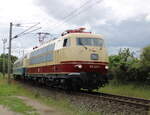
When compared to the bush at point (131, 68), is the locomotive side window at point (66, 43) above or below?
above

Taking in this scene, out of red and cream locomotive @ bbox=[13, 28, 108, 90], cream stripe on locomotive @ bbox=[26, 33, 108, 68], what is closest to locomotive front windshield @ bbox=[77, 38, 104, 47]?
red and cream locomotive @ bbox=[13, 28, 108, 90]

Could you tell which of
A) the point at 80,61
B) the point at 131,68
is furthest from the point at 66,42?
the point at 131,68

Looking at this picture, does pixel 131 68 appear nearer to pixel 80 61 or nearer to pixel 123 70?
pixel 123 70

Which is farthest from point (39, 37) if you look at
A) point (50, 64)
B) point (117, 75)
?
point (50, 64)

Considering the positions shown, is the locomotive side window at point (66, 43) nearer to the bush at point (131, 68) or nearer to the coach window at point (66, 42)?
the coach window at point (66, 42)

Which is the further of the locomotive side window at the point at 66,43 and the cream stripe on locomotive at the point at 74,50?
the locomotive side window at the point at 66,43

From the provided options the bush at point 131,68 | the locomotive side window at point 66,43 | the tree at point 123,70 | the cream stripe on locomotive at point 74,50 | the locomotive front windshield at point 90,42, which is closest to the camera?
the cream stripe on locomotive at point 74,50

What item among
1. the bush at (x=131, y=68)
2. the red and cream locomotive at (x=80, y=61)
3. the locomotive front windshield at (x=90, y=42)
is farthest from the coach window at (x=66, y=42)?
the bush at (x=131, y=68)

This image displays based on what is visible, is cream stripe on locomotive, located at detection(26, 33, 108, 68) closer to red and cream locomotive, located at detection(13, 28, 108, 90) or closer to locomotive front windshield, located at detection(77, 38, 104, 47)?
red and cream locomotive, located at detection(13, 28, 108, 90)

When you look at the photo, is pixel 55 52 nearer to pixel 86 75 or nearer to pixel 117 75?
pixel 86 75

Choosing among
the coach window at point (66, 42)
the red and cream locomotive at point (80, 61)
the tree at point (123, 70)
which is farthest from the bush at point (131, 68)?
the coach window at point (66, 42)

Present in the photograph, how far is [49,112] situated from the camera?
11039mm

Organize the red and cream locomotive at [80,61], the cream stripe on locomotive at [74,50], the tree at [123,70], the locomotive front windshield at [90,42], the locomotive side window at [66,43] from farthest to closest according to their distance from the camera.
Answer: the tree at [123,70]
the locomotive front windshield at [90,42]
the locomotive side window at [66,43]
the cream stripe on locomotive at [74,50]
the red and cream locomotive at [80,61]

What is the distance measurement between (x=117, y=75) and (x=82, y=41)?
8245 mm
